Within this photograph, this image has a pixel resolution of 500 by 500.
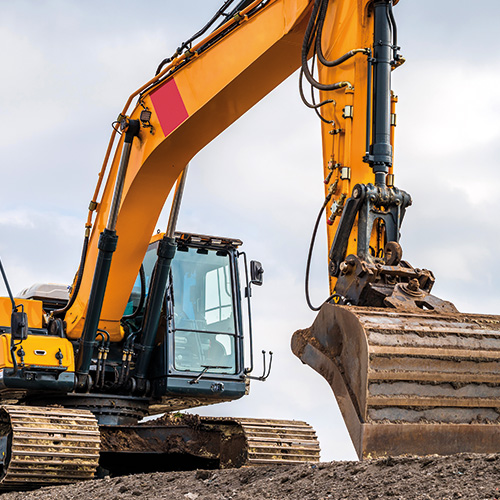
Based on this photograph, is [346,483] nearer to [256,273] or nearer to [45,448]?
[45,448]

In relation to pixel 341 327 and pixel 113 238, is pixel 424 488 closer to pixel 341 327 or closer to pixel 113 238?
pixel 341 327

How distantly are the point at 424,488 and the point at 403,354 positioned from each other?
69 cm

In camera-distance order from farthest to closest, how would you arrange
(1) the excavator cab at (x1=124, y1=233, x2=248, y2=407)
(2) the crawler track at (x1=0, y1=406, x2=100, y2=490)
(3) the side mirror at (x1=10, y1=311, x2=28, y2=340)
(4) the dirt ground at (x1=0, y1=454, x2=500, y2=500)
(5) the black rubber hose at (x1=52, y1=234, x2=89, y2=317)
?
(5) the black rubber hose at (x1=52, y1=234, x2=89, y2=317)
(1) the excavator cab at (x1=124, y1=233, x2=248, y2=407)
(3) the side mirror at (x1=10, y1=311, x2=28, y2=340)
(2) the crawler track at (x1=0, y1=406, x2=100, y2=490)
(4) the dirt ground at (x1=0, y1=454, x2=500, y2=500)

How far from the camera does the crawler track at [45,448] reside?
21.3ft

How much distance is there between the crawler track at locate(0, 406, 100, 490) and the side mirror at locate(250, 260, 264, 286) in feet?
6.76

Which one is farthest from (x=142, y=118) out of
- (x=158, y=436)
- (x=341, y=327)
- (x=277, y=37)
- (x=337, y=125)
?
(x=341, y=327)

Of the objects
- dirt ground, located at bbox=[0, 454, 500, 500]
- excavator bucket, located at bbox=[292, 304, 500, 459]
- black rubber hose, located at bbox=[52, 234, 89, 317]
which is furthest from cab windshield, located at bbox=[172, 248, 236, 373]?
excavator bucket, located at bbox=[292, 304, 500, 459]

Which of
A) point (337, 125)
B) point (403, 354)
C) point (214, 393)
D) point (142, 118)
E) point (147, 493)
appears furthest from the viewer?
point (214, 393)

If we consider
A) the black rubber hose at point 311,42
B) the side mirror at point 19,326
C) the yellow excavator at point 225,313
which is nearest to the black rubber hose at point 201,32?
the yellow excavator at point 225,313

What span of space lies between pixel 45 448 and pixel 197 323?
1.89 metres

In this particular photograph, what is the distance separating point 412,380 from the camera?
417 centimetres

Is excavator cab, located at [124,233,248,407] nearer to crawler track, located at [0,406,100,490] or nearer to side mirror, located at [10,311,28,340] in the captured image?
crawler track, located at [0,406,100,490]

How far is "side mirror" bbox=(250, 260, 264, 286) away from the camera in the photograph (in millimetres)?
7859

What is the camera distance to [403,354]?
414 cm
